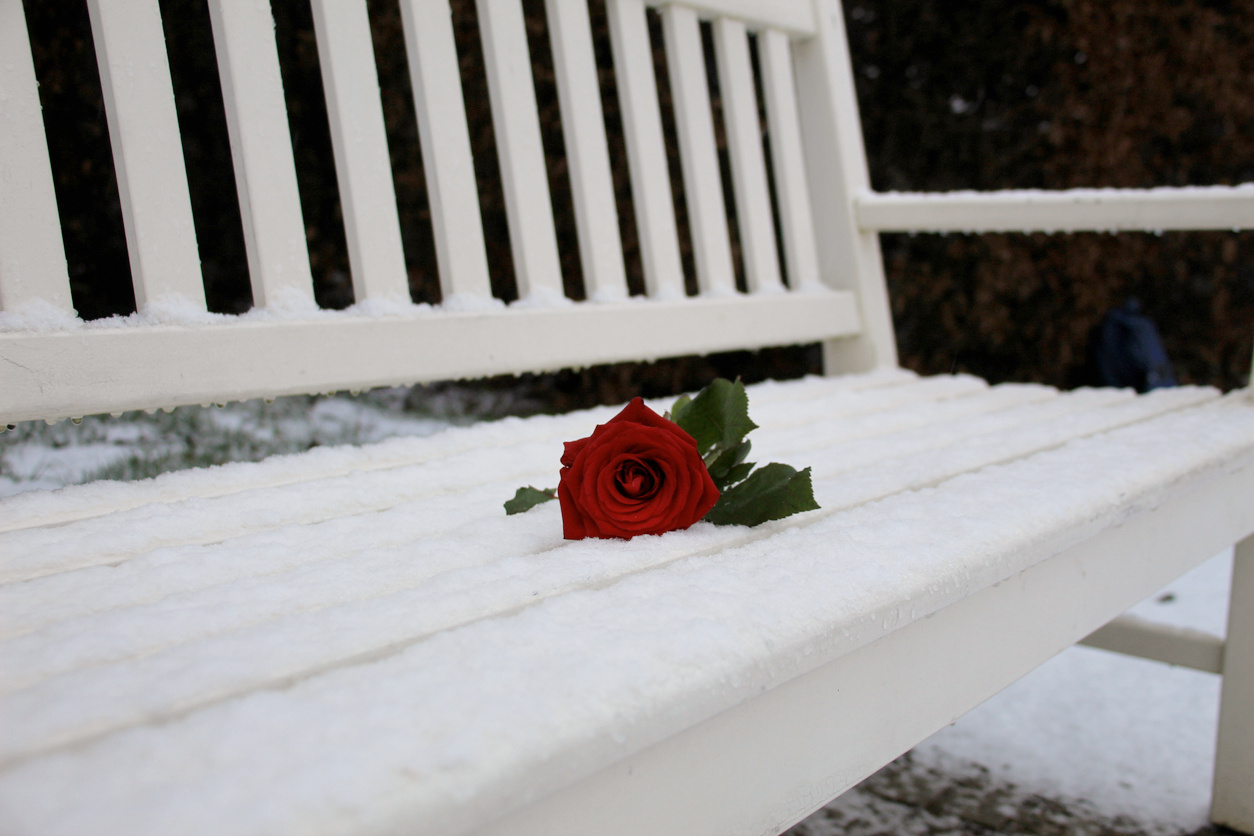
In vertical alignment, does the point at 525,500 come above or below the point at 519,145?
below

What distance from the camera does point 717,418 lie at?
58 cm

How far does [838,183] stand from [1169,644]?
2.64 feet

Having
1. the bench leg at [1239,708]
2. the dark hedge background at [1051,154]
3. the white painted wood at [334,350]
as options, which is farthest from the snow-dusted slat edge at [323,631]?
the dark hedge background at [1051,154]

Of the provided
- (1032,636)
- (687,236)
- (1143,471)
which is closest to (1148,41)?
(687,236)

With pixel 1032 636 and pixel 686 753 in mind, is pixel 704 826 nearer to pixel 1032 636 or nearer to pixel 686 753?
pixel 686 753

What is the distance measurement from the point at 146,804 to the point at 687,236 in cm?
172

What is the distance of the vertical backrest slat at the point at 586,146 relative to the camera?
1.09 metres

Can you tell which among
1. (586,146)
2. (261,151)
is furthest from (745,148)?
(261,151)

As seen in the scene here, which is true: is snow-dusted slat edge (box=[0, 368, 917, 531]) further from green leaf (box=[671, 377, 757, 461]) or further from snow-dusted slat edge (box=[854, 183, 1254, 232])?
snow-dusted slat edge (box=[854, 183, 1254, 232])

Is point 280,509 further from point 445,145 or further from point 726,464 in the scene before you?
point 445,145

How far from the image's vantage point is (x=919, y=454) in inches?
30.5

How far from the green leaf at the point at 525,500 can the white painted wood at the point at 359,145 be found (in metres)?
0.41

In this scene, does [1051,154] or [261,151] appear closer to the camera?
[261,151]

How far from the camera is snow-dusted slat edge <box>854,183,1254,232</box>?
3.43 ft
